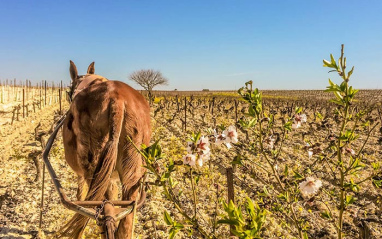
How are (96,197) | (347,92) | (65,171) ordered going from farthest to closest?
(65,171)
(96,197)
(347,92)

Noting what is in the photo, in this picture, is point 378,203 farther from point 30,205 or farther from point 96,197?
point 30,205

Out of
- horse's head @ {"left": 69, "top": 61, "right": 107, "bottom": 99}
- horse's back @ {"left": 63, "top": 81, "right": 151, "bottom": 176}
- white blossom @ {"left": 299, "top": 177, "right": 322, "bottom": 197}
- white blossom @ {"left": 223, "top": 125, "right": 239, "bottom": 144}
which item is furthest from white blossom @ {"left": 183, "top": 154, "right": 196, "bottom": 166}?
horse's head @ {"left": 69, "top": 61, "right": 107, "bottom": 99}

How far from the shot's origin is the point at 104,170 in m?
2.61

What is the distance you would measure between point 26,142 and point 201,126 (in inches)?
319

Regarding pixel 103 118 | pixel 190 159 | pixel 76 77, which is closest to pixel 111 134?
pixel 103 118

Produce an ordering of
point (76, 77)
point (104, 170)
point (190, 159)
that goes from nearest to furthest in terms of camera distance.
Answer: point (190, 159)
point (104, 170)
point (76, 77)

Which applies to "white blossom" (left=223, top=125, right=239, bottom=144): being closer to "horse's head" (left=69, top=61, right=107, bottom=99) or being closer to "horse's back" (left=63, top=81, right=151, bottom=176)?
"horse's back" (left=63, top=81, right=151, bottom=176)

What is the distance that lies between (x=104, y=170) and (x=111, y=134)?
1.24 feet

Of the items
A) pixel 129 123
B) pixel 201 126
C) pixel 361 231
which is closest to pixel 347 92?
pixel 129 123

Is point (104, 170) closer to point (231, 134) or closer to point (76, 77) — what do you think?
point (231, 134)

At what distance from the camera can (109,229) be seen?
1655 millimetres

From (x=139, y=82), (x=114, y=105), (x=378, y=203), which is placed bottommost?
(x=378, y=203)

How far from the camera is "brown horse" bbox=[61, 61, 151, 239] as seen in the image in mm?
2693

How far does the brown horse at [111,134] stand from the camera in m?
2.69
